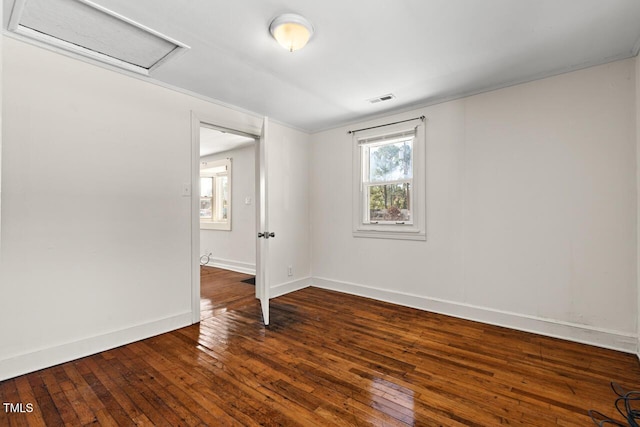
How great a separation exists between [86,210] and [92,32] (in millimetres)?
1369

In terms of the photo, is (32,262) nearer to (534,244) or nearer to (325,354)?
(325,354)

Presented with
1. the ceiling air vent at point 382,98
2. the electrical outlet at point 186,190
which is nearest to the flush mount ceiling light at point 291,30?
the ceiling air vent at point 382,98

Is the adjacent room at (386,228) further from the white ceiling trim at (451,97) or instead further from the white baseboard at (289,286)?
the white baseboard at (289,286)

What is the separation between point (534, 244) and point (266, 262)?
2640 mm

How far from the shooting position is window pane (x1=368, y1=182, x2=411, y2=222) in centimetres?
406

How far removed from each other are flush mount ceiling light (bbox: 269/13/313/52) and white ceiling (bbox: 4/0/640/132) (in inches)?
2.0

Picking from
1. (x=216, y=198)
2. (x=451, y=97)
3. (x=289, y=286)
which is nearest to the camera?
(x=451, y=97)

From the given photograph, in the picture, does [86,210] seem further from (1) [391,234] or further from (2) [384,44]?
(1) [391,234]

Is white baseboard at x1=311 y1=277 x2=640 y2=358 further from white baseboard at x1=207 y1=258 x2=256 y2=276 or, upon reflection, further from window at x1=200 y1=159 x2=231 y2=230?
window at x1=200 y1=159 x2=231 y2=230

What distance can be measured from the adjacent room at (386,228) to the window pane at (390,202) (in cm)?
4

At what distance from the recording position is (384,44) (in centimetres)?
258

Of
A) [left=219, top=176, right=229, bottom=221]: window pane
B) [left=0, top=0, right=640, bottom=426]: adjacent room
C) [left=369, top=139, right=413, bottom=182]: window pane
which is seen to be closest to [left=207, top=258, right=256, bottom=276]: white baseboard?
[left=219, top=176, right=229, bottom=221]: window pane

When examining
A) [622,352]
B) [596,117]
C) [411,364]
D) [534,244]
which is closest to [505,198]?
[534,244]

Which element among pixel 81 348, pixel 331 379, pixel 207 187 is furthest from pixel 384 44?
pixel 207 187
